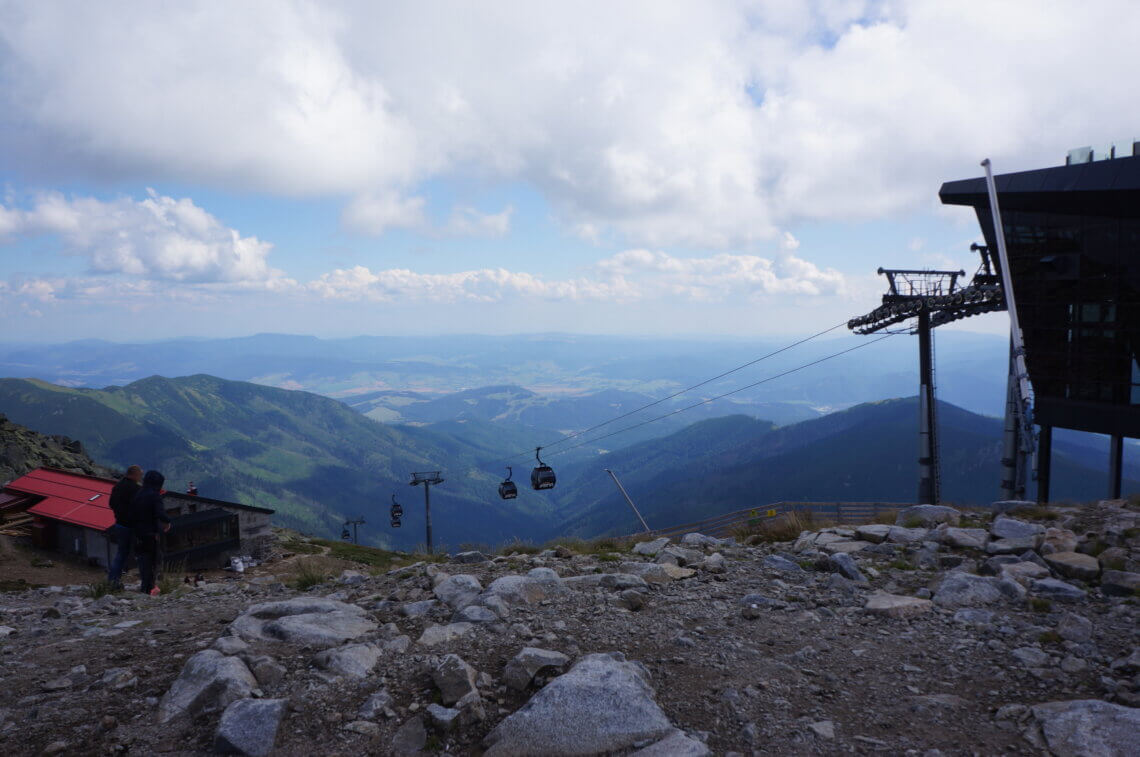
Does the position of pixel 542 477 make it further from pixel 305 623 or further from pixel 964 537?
pixel 305 623

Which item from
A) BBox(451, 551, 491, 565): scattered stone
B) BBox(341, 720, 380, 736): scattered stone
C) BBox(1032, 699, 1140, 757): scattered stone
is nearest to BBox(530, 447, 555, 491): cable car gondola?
BBox(451, 551, 491, 565): scattered stone

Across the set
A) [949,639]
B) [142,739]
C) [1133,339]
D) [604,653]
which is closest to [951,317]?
[1133,339]

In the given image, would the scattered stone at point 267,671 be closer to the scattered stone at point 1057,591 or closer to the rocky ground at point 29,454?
the scattered stone at point 1057,591

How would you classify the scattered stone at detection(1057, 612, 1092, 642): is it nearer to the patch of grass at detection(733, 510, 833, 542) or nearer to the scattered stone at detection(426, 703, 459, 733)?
the patch of grass at detection(733, 510, 833, 542)

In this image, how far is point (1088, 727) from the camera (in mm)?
4590

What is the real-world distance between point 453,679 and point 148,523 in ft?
32.1

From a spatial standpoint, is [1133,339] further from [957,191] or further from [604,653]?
[604,653]

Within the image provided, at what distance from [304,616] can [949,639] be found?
7712 mm

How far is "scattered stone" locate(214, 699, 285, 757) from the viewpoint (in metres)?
4.68

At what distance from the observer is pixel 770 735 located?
4.74 meters

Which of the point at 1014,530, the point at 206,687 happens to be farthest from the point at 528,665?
the point at 1014,530

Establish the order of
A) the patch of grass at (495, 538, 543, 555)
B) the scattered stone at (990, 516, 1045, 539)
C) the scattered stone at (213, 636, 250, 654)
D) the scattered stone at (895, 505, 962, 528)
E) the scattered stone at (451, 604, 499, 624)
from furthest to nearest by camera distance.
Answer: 1. the patch of grass at (495, 538, 543, 555)
2. the scattered stone at (895, 505, 962, 528)
3. the scattered stone at (990, 516, 1045, 539)
4. the scattered stone at (451, 604, 499, 624)
5. the scattered stone at (213, 636, 250, 654)

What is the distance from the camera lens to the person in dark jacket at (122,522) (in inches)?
459

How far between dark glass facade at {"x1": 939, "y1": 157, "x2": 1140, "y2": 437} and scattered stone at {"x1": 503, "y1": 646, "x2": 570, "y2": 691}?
90.7 ft
